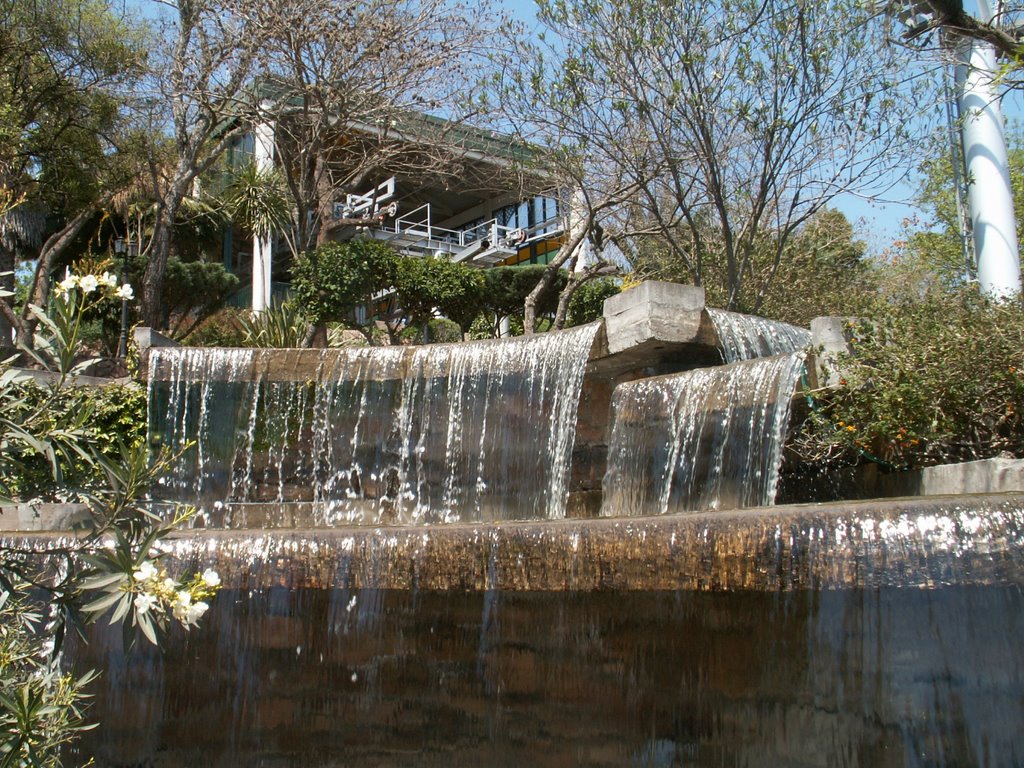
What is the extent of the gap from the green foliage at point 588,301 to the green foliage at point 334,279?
5255 mm

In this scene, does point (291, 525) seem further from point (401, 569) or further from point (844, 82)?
point (844, 82)

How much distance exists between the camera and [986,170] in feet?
34.3

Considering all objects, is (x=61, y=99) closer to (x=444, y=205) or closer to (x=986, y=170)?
(x=986, y=170)

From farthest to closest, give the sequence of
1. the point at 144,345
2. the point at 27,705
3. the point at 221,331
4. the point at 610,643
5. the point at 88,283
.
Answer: the point at 221,331
the point at 144,345
the point at 610,643
the point at 88,283
the point at 27,705

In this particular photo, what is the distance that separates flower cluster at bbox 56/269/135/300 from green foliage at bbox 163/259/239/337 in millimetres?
20114

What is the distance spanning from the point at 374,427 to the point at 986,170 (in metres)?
7.17

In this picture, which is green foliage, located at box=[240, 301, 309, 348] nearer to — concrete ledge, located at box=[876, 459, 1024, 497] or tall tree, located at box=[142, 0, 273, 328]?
tall tree, located at box=[142, 0, 273, 328]

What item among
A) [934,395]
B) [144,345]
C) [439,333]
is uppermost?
[439,333]

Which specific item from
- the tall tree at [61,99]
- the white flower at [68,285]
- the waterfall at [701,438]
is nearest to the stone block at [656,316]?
the waterfall at [701,438]

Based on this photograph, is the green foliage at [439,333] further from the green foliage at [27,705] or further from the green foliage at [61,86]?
the green foliage at [27,705]

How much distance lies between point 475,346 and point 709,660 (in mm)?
5961

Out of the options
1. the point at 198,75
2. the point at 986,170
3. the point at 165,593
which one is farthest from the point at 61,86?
the point at 165,593

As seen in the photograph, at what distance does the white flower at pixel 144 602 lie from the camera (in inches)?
105

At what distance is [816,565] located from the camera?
15.8 ft
